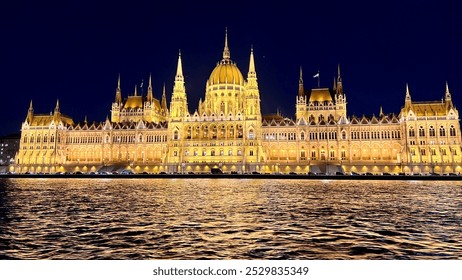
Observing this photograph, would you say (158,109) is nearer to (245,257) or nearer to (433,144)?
(433,144)

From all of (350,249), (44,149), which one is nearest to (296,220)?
(350,249)

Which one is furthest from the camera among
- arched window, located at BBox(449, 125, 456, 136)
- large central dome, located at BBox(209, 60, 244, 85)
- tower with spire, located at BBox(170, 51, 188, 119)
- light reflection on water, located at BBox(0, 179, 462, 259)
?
large central dome, located at BBox(209, 60, 244, 85)

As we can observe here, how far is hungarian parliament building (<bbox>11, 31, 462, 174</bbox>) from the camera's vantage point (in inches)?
3708

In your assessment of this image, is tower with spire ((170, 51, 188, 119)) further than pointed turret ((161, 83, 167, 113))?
No

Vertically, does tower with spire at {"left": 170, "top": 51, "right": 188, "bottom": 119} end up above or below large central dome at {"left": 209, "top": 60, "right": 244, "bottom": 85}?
below

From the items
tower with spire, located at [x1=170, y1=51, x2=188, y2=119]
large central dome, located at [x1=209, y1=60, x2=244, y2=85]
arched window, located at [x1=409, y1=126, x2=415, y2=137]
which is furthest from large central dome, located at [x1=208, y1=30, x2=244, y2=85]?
arched window, located at [x1=409, y1=126, x2=415, y2=137]

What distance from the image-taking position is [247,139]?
99.8 metres

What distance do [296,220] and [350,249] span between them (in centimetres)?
689

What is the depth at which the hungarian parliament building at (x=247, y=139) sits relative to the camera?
309ft

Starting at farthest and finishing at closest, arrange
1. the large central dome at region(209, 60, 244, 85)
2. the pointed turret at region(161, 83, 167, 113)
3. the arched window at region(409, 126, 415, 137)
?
1. the pointed turret at region(161, 83, 167, 113)
2. the large central dome at region(209, 60, 244, 85)
3. the arched window at region(409, 126, 415, 137)

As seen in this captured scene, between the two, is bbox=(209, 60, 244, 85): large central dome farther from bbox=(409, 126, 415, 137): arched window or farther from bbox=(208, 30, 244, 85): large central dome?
bbox=(409, 126, 415, 137): arched window

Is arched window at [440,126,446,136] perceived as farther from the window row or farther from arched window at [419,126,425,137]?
arched window at [419,126,425,137]

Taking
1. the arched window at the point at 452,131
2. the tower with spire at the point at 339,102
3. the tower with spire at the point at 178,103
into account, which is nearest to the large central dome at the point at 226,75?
the tower with spire at the point at 178,103

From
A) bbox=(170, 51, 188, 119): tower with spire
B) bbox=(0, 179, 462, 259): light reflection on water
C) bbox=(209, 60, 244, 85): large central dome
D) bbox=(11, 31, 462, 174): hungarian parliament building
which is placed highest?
bbox=(209, 60, 244, 85): large central dome
